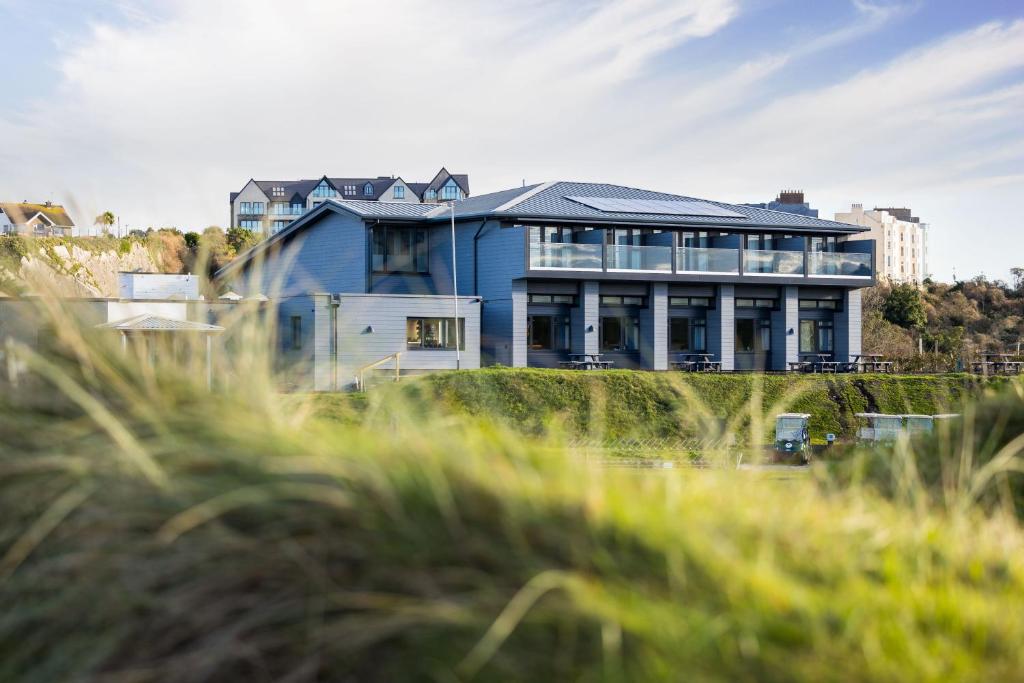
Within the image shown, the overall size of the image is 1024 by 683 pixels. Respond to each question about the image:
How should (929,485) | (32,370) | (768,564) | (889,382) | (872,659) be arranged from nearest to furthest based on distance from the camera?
(872,659)
(768,564)
(32,370)
(929,485)
(889,382)

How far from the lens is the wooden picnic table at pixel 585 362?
35.8 meters

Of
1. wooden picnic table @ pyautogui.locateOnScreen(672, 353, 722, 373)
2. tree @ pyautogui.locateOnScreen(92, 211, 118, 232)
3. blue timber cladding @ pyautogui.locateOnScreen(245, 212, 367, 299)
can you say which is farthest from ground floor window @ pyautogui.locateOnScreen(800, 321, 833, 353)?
tree @ pyautogui.locateOnScreen(92, 211, 118, 232)

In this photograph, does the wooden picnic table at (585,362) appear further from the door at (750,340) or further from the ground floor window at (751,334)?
the ground floor window at (751,334)

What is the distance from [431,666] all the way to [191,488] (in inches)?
32.8

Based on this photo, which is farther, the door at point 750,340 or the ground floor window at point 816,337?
the ground floor window at point 816,337

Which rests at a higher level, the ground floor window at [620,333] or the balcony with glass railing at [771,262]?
the balcony with glass railing at [771,262]

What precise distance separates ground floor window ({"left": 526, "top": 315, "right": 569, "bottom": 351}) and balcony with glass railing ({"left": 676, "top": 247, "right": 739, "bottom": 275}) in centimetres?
461

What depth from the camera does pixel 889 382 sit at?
111 ft

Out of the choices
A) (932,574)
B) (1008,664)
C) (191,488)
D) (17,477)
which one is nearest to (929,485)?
(932,574)

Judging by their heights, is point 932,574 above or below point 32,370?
below

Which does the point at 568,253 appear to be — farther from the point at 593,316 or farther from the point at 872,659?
the point at 872,659

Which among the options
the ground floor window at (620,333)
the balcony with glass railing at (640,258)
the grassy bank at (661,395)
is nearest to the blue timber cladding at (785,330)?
the balcony with glass railing at (640,258)

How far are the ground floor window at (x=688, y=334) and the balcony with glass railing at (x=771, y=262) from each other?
2.54m

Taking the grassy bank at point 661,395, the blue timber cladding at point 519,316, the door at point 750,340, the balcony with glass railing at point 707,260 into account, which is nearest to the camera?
the grassy bank at point 661,395
